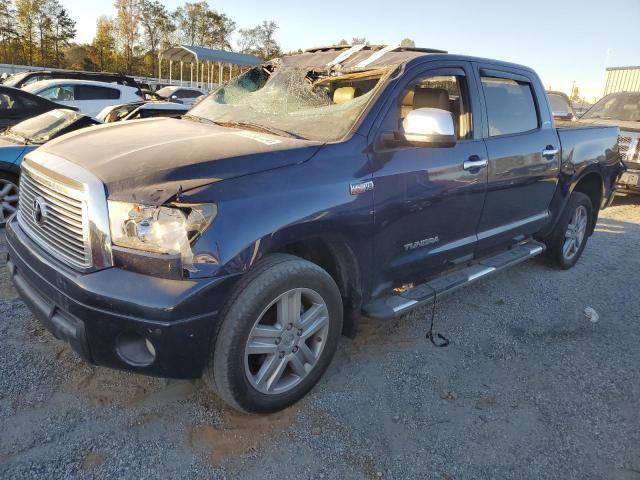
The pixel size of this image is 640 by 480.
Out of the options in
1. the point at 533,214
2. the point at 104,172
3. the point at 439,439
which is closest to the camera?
the point at 104,172

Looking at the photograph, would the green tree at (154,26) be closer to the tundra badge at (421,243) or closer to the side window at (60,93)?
the side window at (60,93)

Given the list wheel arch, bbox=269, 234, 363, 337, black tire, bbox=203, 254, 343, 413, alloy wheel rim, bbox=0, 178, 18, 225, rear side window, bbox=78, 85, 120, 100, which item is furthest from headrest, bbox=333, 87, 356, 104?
rear side window, bbox=78, 85, 120, 100

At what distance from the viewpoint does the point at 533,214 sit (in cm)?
421

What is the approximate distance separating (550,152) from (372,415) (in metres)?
2.93

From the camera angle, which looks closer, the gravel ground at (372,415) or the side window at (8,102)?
the gravel ground at (372,415)

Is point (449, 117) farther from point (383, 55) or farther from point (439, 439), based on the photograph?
point (439, 439)

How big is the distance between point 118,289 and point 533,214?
360cm

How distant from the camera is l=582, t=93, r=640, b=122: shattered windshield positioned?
31.4 ft

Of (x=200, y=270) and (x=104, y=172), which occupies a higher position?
(x=104, y=172)

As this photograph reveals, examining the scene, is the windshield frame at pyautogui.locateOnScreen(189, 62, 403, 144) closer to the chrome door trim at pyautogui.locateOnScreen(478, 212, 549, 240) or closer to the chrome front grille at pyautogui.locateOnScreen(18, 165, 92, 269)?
the chrome front grille at pyautogui.locateOnScreen(18, 165, 92, 269)

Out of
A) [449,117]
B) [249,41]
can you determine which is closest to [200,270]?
[449,117]

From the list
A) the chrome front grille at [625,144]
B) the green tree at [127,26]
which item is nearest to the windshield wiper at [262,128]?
the chrome front grille at [625,144]

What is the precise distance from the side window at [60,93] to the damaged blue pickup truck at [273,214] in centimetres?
971

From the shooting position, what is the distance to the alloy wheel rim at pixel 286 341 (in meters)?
2.34
